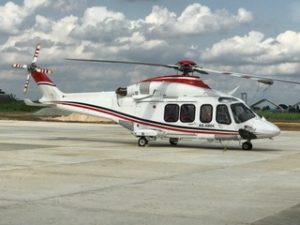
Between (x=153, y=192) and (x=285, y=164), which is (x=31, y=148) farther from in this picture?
(x=153, y=192)

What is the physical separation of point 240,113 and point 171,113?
3.02 m

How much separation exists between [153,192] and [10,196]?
9.40 ft

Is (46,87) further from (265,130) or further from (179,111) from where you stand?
(265,130)

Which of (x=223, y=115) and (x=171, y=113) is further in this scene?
(x=171, y=113)

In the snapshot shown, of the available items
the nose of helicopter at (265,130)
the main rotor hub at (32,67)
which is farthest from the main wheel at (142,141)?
the main rotor hub at (32,67)

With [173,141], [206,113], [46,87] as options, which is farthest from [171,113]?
[46,87]

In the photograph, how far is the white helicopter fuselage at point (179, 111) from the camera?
2330 cm

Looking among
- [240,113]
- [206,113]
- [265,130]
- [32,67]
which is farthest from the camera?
[32,67]

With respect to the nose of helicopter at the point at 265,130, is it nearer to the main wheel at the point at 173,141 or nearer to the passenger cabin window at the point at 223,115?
the passenger cabin window at the point at 223,115

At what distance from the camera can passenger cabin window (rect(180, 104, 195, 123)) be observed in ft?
78.7

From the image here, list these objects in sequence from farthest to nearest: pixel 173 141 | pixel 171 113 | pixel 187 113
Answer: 1. pixel 173 141
2. pixel 171 113
3. pixel 187 113

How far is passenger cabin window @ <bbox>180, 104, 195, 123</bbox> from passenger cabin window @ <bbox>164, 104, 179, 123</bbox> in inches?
9.4

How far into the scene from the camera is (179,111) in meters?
24.3

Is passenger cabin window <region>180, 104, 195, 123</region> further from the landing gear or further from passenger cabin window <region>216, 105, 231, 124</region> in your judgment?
the landing gear
